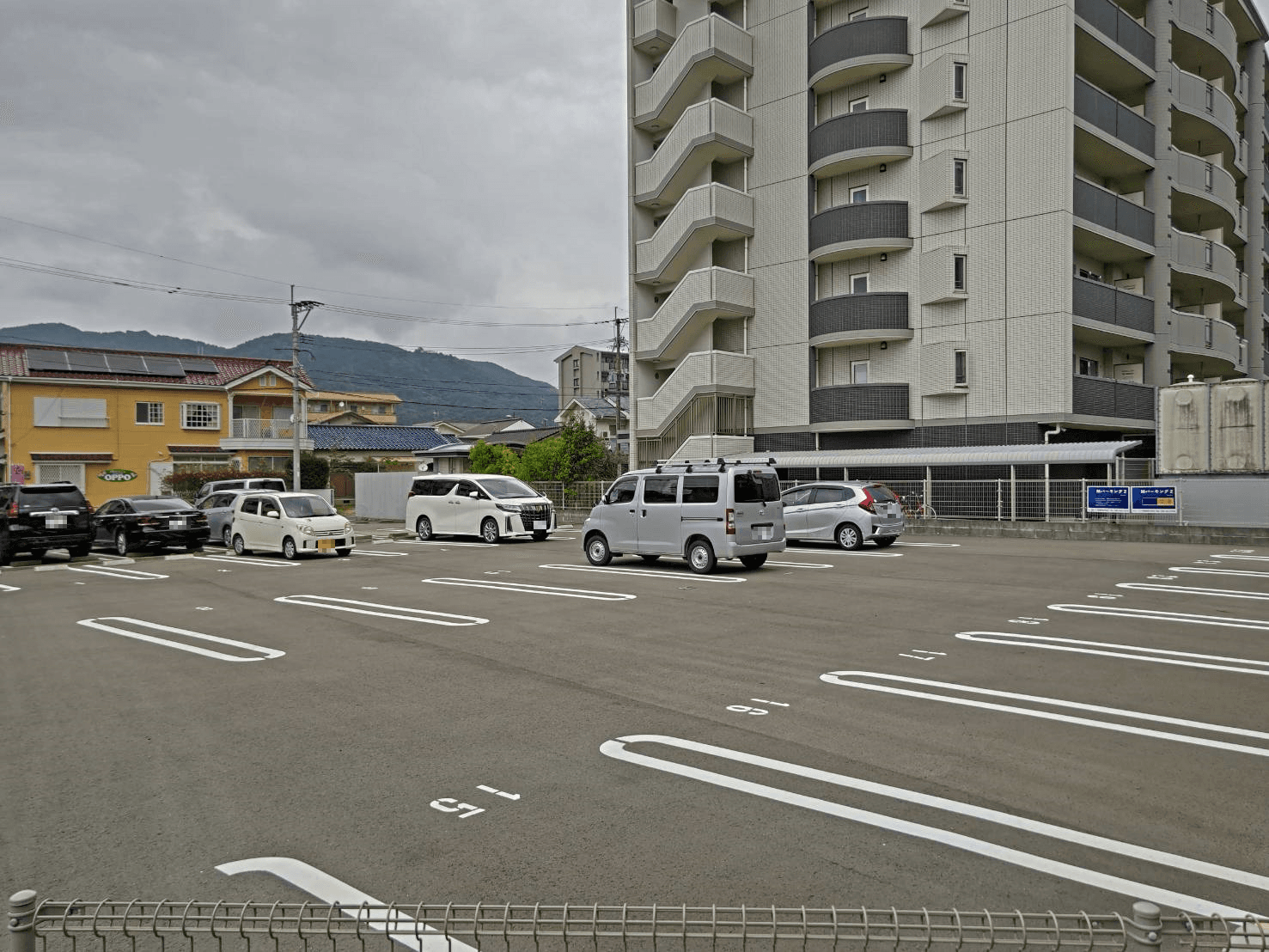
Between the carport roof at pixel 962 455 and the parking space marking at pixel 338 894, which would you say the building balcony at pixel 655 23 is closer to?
the carport roof at pixel 962 455

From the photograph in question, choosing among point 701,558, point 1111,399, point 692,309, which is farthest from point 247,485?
point 1111,399

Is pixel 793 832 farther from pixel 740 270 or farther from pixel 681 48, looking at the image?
pixel 681 48

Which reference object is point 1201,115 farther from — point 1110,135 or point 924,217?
point 924,217

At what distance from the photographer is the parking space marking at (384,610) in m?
10.8

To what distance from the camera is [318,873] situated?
12.5ft

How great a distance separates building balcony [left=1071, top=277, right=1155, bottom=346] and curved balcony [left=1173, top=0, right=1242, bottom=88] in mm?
10188

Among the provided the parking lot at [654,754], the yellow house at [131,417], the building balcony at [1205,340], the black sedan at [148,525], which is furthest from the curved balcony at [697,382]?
the yellow house at [131,417]

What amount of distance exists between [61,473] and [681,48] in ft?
113

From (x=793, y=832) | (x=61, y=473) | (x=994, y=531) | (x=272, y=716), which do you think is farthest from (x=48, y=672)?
(x=61, y=473)

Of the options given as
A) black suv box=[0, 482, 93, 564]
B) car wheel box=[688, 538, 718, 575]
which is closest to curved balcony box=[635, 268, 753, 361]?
car wheel box=[688, 538, 718, 575]

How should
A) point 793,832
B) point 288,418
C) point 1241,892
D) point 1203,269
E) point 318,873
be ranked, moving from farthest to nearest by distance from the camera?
point 288,418, point 1203,269, point 793,832, point 318,873, point 1241,892

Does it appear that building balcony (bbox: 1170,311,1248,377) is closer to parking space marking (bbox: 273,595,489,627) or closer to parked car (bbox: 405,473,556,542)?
parked car (bbox: 405,473,556,542)

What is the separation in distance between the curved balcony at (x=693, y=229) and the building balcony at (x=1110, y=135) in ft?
36.5

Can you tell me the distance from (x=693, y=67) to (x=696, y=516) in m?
23.3
